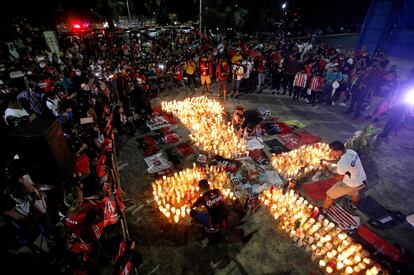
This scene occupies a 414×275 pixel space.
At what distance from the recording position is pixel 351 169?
5910mm

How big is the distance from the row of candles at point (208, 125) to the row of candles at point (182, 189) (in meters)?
1.28

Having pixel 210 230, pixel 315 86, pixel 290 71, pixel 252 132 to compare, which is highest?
pixel 290 71

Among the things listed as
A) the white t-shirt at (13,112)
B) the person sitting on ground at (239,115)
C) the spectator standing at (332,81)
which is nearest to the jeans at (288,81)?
the spectator standing at (332,81)

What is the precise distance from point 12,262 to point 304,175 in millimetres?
8320

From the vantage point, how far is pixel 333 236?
19.3ft

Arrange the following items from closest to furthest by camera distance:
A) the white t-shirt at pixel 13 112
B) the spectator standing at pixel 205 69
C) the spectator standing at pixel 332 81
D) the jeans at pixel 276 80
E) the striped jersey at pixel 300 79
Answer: the white t-shirt at pixel 13 112 < the spectator standing at pixel 332 81 < the striped jersey at pixel 300 79 < the spectator standing at pixel 205 69 < the jeans at pixel 276 80

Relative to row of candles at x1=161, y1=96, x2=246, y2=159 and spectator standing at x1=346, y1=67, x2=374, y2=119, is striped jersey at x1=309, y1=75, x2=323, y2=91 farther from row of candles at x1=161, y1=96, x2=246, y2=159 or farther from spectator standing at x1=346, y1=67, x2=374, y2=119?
row of candles at x1=161, y1=96, x2=246, y2=159

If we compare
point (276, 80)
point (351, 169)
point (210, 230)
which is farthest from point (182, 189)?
point (276, 80)

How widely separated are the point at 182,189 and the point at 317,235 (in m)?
3.84

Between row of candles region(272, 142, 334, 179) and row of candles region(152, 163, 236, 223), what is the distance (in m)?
2.13

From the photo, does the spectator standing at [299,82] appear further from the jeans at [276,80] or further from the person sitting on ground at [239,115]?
the person sitting on ground at [239,115]

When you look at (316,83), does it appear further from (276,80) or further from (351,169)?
(351,169)

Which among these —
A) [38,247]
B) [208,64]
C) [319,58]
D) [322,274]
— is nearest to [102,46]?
[208,64]

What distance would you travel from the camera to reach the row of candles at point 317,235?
17.1ft
